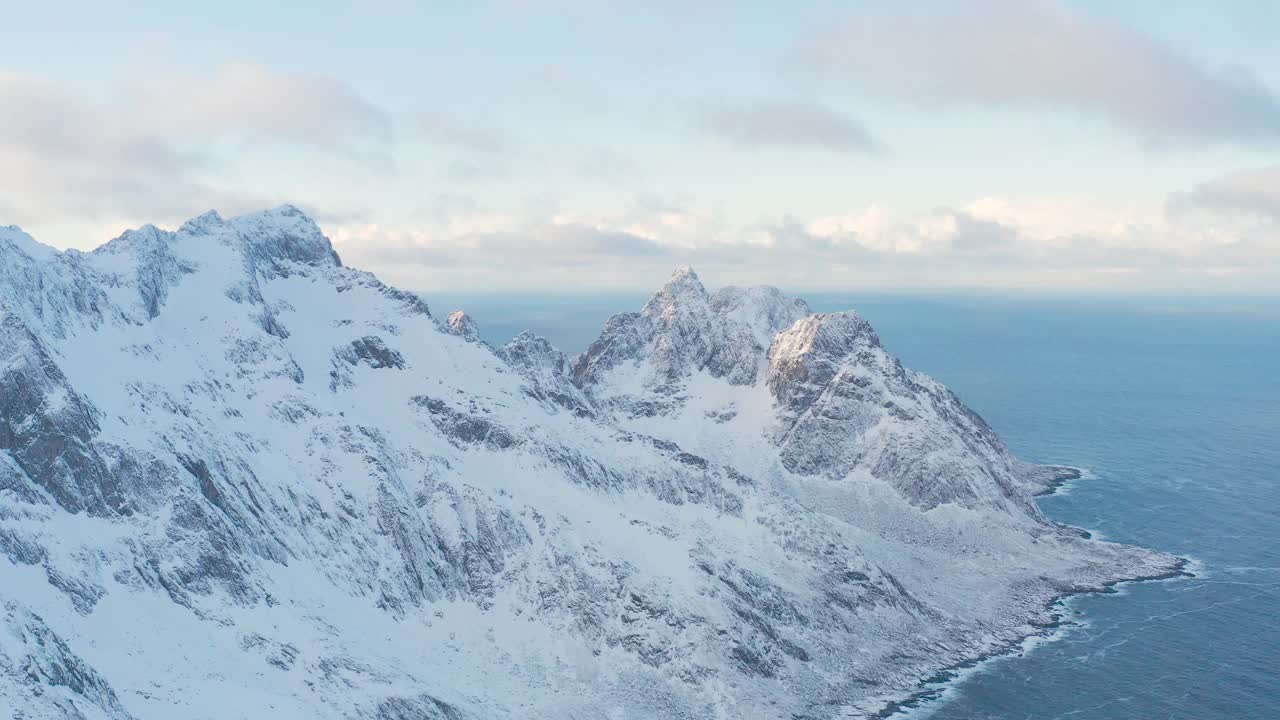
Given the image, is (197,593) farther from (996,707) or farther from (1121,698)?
(1121,698)

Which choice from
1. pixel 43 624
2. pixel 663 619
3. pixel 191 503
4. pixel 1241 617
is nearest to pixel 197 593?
pixel 191 503

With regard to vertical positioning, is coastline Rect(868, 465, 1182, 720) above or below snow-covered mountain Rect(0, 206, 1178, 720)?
below

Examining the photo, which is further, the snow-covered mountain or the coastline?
the coastline

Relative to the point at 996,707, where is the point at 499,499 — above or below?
above

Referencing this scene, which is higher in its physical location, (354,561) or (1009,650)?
(354,561)

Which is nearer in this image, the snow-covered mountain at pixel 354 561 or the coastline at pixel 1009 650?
the snow-covered mountain at pixel 354 561

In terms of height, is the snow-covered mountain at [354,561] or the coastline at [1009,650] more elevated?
the snow-covered mountain at [354,561]

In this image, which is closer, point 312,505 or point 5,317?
point 5,317

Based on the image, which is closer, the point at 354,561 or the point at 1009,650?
the point at 354,561
